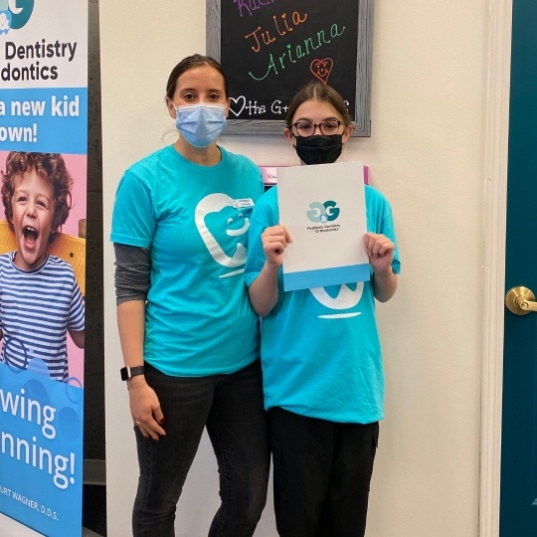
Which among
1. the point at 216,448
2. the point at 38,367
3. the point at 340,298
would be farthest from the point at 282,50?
the point at 38,367

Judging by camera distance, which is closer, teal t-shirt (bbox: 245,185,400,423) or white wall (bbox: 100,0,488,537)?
teal t-shirt (bbox: 245,185,400,423)

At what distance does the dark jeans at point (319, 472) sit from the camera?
4.60 ft

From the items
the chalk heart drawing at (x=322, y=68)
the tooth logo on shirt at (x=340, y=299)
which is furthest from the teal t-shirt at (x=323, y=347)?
the chalk heart drawing at (x=322, y=68)

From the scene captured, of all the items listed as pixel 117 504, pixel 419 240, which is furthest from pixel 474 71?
pixel 117 504

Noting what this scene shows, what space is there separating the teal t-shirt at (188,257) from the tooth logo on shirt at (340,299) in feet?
0.61

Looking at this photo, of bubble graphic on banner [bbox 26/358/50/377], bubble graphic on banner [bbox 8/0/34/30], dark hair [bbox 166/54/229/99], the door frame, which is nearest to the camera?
dark hair [bbox 166/54/229/99]

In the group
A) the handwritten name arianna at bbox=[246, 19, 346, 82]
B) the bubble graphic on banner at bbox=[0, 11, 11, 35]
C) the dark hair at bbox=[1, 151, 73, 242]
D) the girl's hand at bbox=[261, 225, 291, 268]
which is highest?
the bubble graphic on banner at bbox=[0, 11, 11, 35]

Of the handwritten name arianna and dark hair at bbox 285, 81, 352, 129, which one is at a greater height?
the handwritten name arianna

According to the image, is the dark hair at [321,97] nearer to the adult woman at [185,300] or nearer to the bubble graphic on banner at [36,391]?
the adult woman at [185,300]

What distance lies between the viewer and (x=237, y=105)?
1828 millimetres

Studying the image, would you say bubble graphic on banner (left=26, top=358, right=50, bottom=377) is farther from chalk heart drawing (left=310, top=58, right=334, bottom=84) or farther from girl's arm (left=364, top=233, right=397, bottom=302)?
chalk heart drawing (left=310, top=58, right=334, bottom=84)

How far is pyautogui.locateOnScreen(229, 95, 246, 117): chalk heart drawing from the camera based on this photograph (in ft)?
5.98

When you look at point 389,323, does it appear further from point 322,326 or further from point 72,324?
point 72,324

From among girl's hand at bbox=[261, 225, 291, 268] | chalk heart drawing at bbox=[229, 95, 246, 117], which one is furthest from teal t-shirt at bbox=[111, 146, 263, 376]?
chalk heart drawing at bbox=[229, 95, 246, 117]
